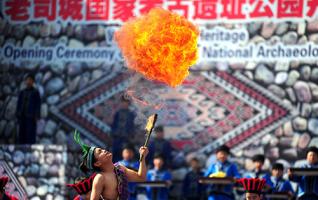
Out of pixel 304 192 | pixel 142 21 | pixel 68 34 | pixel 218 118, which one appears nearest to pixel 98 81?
pixel 68 34

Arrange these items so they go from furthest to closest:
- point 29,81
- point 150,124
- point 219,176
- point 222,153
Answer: point 29,81 → point 222,153 → point 219,176 → point 150,124

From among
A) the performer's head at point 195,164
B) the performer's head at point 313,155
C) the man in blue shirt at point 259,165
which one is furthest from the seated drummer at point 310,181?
the performer's head at point 195,164

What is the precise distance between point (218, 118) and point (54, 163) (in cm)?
337

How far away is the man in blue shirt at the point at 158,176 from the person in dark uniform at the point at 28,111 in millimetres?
2646

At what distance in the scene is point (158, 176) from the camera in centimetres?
1966

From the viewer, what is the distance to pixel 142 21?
566 inches

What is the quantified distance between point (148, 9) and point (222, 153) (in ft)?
12.5

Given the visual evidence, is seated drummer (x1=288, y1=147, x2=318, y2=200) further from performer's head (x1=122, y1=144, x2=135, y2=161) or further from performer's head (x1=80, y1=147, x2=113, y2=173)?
performer's head (x1=80, y1=147, x2=113, y2=173)

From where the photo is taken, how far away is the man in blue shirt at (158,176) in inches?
765

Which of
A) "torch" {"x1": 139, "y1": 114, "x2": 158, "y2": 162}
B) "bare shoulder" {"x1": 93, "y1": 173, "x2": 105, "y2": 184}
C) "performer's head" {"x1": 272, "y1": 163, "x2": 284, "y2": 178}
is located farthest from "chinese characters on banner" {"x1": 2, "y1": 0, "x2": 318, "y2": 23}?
"bare shoulder" {"x1": 93, "y1": 173, "x2": 105, "y2": 184}

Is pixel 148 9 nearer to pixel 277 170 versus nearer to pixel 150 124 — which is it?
pixel 277 170

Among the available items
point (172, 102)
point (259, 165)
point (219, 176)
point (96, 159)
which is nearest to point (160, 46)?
point (96, 159)

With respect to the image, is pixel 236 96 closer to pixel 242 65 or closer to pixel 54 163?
pixel 242 65

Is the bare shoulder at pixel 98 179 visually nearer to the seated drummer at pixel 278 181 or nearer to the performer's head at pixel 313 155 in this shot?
the performer's head at pixel 313 155
